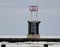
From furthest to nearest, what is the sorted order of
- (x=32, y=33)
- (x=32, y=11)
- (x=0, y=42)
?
(x=32, y=11) → (x=32, y=33) → (x=0, y=42)

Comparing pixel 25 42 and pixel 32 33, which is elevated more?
pixel 25 42

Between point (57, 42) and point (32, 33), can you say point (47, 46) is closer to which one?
point (57, 42)

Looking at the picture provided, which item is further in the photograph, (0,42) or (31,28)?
(31,28)

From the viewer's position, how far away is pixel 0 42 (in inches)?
242

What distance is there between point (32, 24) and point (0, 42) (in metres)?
29.4

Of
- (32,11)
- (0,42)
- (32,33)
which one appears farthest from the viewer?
(32,11)

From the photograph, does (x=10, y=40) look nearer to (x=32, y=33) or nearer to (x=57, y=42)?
(x=57, y=42)

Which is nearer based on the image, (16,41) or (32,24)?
(16,41)

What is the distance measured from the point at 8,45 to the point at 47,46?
1.03 m

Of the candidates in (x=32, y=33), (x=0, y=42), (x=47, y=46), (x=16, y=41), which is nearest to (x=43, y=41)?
(x=47, y=46)

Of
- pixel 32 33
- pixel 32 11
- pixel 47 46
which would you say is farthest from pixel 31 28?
pixel 47 46

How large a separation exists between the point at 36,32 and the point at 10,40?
2785 centimetres

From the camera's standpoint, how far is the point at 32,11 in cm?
3809

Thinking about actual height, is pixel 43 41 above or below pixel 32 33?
above
